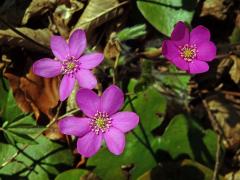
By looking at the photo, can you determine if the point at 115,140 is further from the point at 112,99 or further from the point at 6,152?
the point at 6,152

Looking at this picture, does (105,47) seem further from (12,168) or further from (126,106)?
(12,168)

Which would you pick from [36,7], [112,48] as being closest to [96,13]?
[112,48]

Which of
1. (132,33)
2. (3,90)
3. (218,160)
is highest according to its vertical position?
(132,33)

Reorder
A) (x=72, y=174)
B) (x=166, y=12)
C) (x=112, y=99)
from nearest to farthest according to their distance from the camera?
(x=112, y=99) < (x=72, y=174) < (x=166, y=12)

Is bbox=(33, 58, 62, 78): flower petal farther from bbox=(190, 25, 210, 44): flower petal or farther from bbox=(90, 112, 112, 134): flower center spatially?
bbox=(190, 25, 210, 44): flower petal

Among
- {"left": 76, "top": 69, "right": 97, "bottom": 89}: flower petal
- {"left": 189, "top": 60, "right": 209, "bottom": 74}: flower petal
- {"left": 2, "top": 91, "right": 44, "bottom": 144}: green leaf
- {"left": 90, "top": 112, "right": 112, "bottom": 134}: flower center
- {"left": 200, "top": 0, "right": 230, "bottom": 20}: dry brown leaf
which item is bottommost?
{"left": 2, "top": 91, "right": 44, "bottom": 144}: green leaf

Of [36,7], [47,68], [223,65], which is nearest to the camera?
[47,68]

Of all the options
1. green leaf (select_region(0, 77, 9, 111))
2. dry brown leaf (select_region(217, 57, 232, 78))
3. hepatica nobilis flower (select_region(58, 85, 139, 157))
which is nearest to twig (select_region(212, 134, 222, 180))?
dry brown leaf (select_region(217, 57, 232, 78))
